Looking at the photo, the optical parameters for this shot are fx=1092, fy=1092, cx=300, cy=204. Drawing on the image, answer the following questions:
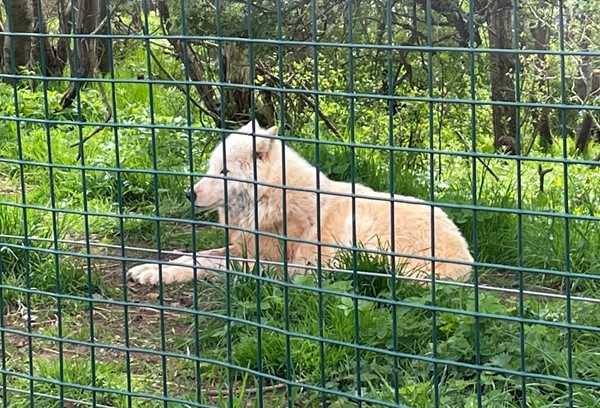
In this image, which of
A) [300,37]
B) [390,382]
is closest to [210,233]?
[300,37]

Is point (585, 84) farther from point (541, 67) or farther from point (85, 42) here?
point (85, 42)

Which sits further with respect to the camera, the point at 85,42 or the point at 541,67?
the point at 85,42

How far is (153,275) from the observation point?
6.07 m

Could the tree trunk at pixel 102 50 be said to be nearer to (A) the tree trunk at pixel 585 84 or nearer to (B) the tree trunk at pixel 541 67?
(B) the tree trunk at pixel 541 67

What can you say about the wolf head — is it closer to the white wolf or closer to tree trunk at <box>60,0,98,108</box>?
the white wolf

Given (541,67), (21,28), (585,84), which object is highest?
(21,28)

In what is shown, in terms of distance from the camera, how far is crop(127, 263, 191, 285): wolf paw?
607 cm

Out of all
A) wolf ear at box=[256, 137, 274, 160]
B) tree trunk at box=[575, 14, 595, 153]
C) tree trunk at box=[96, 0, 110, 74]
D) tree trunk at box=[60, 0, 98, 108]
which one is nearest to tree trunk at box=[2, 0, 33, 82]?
tree trunk at box=[96, 0, 110, 74]

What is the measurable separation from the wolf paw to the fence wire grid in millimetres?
15

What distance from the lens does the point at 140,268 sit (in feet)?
20.1

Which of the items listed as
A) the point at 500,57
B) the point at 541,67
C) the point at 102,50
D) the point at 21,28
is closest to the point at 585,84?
the point at 541,67

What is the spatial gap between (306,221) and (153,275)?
3.09 ft

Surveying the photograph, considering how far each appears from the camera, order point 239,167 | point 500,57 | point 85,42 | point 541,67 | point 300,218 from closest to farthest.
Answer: point 239,167 < point 300,218 < point 500,57 < point 541,67 < point 85,42

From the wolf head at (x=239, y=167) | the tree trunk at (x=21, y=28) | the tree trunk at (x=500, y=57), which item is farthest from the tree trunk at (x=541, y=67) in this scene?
the tree trunk at (x=21, y=28)
